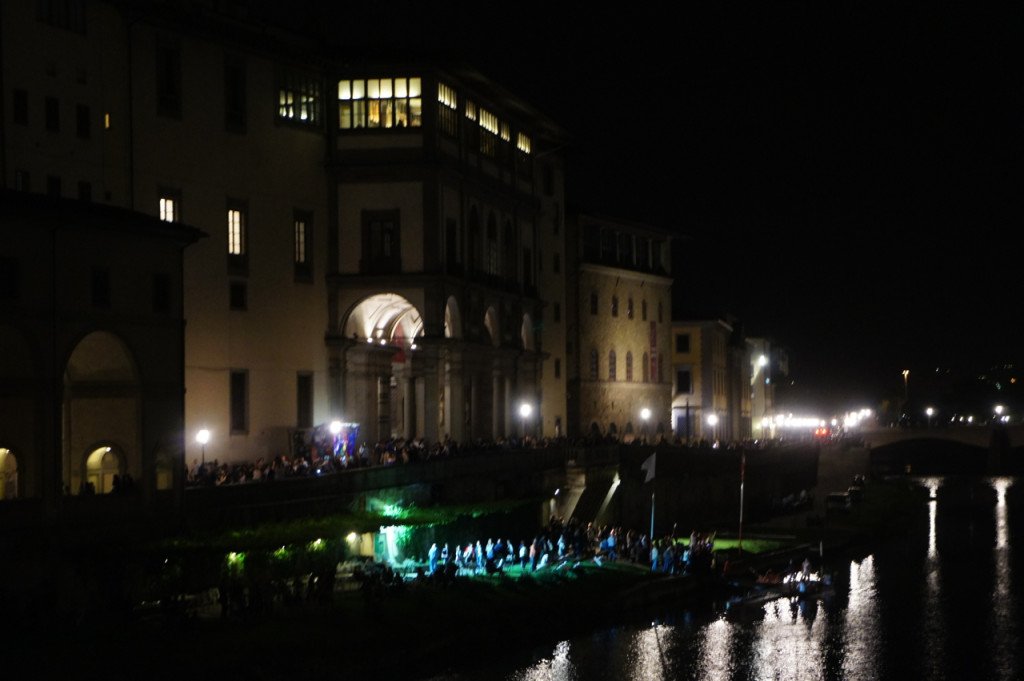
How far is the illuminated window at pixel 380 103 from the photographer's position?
6294 cm

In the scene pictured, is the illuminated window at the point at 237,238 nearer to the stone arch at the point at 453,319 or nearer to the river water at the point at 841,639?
the stone arch at the point at 453,319

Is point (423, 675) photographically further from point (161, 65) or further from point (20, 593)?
point (161, 65)

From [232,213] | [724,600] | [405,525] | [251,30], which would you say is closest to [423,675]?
[405,525]

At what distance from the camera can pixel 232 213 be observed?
5772cm

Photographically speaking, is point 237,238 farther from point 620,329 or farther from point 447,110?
point 620,329

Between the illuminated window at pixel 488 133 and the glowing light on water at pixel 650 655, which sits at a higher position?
the illuminated window at pixel 488 133

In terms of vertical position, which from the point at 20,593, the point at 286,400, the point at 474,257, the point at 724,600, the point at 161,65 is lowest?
the point at 724,600

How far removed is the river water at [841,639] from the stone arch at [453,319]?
19.2 metres

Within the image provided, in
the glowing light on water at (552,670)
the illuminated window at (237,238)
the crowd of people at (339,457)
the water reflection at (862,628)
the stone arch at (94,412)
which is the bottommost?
the water reflection at (862,628)

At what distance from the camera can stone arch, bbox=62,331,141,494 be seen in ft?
142

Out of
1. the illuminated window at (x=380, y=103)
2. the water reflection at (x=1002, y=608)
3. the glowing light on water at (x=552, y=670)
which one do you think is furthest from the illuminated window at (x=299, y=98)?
the water reflection at (x=1002, y=608)

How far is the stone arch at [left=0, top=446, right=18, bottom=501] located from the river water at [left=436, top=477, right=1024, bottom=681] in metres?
12.8

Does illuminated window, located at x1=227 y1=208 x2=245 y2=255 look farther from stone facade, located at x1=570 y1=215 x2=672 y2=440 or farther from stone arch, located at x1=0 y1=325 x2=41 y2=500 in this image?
stone facade, located at x1=570 y1=215 x2=672 y2=440

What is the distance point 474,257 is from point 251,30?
16.7 metres
